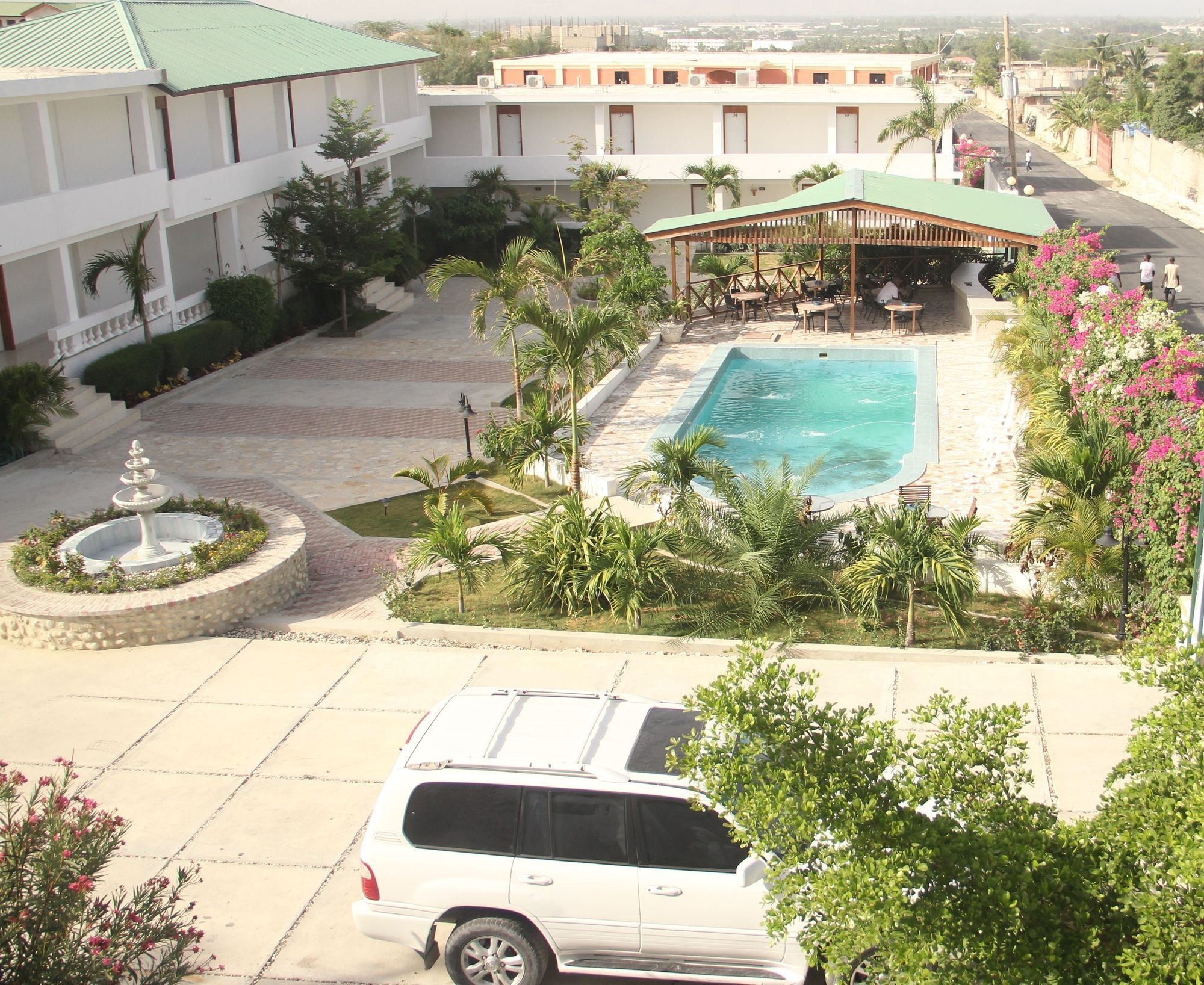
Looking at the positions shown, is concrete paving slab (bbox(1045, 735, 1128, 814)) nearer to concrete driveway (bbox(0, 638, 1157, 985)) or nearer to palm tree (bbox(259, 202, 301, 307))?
concrete driveway (bbox(0, 638, 1157, 985))

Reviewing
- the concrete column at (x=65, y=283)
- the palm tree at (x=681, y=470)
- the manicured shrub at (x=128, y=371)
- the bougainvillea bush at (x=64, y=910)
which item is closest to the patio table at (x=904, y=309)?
the palm tree at (x=681, y=470)

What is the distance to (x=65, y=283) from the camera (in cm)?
2294

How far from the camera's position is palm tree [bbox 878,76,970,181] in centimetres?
3669

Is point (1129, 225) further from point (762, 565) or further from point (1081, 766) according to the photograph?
point (1081, 766)

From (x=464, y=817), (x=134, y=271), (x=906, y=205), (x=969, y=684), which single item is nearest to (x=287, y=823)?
(x=464, y=817)

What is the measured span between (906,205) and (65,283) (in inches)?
628

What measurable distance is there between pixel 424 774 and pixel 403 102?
3431 centimetres

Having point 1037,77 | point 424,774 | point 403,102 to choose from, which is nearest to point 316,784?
point 424,774

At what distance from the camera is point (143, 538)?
14398 millimetres

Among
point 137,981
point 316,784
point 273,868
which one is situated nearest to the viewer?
point 137,981

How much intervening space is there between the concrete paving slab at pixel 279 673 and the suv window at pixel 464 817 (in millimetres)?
4495

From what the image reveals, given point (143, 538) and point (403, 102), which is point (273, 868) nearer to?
point (143, 538)

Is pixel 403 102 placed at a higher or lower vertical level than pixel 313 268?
higher

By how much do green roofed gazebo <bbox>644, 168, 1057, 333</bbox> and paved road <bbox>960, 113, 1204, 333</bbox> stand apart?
391cm
